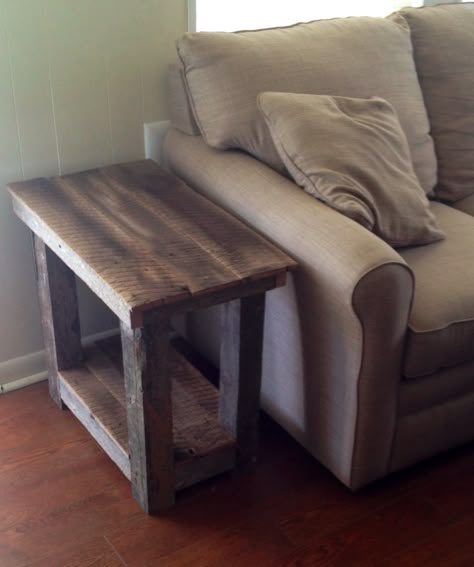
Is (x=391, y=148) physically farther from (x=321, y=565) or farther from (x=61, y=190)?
(x=321, y=565)

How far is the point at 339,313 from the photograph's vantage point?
151 centimetres

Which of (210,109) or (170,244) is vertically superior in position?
(210,109)

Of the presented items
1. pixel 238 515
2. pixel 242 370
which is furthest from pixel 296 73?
pixel 238 515

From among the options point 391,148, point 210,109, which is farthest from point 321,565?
point 210,109

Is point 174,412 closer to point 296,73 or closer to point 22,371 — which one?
point 22,371

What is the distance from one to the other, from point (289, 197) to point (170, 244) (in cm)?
29

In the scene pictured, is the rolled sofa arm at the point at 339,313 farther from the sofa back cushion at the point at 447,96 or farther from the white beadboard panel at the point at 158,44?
the sofa back cushion at the point at 447,96

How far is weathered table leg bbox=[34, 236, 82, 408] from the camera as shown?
1.84 m

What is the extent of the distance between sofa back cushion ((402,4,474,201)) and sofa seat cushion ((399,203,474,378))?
467 millimetres

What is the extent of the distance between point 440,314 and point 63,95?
3.54ft

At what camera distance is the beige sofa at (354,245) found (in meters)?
1.53

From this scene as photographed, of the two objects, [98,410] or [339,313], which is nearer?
[339,313]

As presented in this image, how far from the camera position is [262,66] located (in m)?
1.88

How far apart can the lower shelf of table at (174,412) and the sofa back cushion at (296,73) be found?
1.96 ft
